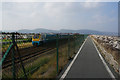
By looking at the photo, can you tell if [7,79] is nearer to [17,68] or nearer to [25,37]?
[17,68]

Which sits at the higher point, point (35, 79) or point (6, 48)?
point (6, 48)

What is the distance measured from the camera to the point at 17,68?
4465 mm

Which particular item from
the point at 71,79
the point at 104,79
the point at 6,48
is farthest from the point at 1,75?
the point at 104,79

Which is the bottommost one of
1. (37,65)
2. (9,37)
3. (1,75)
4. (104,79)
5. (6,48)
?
(104,79)

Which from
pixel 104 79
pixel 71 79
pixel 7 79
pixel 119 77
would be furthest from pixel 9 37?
pixel 119 77

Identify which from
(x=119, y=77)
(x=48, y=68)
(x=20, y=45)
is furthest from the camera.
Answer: (x=48, y=68)

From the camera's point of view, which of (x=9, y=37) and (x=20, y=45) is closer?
(x=9, y=37)

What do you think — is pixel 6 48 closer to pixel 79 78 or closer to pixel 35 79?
pixel 35 79

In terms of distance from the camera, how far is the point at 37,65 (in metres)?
5.21

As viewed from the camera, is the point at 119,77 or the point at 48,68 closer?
the point at 119,77

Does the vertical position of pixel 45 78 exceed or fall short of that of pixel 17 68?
it falls short

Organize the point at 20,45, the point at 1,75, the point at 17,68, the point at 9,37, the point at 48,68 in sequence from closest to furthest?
the point at 9,37 < the point at 20,45 < the point at 17,68 < the point at 1,75 < the point at 48,68

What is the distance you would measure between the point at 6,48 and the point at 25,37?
0.75 m

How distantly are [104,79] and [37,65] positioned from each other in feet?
10.5
